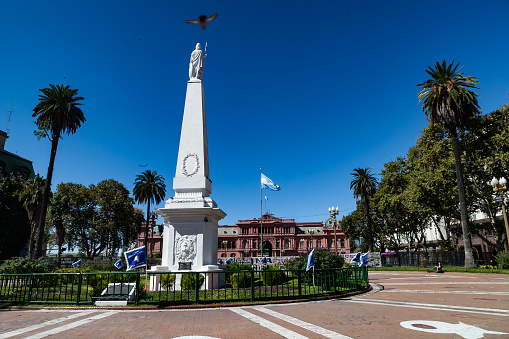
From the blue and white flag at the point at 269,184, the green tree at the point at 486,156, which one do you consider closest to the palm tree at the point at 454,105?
the green tree at the point at 486,156

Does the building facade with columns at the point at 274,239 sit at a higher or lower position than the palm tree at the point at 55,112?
lower

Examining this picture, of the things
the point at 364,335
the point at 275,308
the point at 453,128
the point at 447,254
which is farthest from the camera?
the point at 447,254

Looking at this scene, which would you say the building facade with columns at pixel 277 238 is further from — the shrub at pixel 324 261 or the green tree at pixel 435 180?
the shrub at pixel 324 261

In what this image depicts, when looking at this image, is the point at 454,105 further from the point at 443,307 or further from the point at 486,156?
the point at 443,307

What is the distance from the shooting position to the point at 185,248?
14.6 metres

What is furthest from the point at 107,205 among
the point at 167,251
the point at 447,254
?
the point at 447,254

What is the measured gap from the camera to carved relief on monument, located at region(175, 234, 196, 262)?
1451cm

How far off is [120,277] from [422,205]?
30.0 meters

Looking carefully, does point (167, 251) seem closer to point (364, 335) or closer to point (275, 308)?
point (275, 308)

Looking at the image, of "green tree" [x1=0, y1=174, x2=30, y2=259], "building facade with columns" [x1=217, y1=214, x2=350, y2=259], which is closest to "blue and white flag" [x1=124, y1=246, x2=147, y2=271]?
"green tree" [x1=0, y1=174, x2=30, y2=259]

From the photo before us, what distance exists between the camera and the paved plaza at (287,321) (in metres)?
6.54

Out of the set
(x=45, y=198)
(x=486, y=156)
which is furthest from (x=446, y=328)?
(x=45, y=198)

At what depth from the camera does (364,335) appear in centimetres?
629

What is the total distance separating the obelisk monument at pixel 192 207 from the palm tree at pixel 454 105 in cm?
2226
